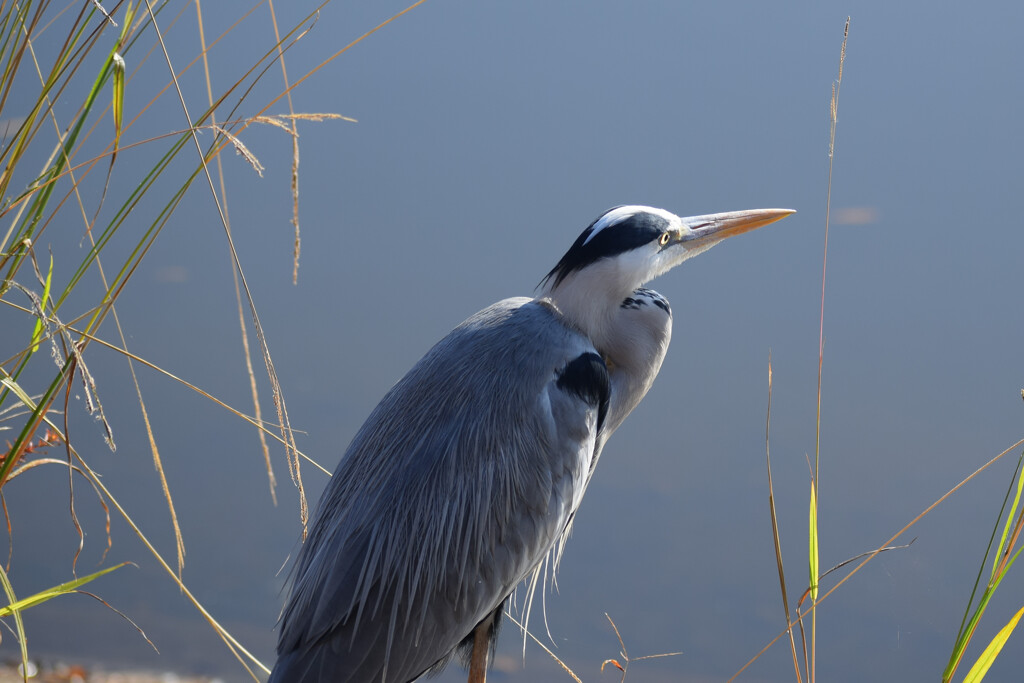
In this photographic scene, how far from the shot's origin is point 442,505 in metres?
0.88

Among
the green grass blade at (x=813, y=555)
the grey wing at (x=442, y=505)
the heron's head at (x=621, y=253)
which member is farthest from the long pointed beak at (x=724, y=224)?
the green grass blade at (x=813, y=555)

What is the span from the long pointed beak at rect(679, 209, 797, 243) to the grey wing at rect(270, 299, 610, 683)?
0.23 meters

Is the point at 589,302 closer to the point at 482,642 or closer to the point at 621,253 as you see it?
the point at 621,253

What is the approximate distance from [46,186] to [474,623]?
2.00 ft

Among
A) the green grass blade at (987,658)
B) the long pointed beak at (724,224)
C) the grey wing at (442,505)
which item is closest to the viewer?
the green grass blade at (987,658)

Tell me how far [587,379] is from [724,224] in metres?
0.29

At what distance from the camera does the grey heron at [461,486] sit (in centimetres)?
85

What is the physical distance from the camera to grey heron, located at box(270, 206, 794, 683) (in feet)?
2.77

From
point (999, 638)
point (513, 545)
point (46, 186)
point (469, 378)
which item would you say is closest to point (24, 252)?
point (46, 186)

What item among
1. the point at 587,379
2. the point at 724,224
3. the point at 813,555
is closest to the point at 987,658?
the point at 813,555

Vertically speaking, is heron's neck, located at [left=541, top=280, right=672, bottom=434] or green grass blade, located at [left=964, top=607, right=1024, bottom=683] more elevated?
heron's neck, located at [left=541, top=280, right=672, bottom=434]

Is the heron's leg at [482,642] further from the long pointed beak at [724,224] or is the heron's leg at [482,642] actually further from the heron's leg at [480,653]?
the long pointed beak at [724,224]

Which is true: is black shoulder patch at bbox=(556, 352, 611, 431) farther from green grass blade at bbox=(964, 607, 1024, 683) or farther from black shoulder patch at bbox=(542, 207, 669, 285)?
green grass blade at bbox=(964, 607, 1024, 683)

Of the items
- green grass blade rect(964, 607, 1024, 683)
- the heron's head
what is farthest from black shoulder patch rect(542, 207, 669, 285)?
green grass blade rect(964, 607, 1024, 683)
